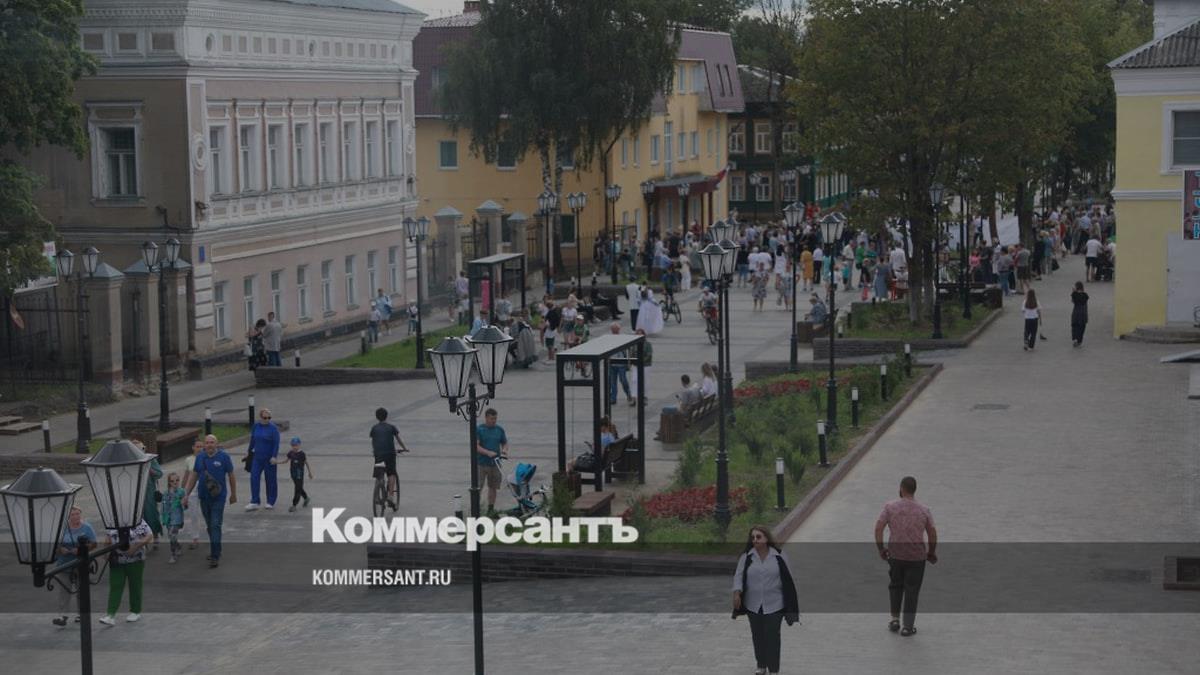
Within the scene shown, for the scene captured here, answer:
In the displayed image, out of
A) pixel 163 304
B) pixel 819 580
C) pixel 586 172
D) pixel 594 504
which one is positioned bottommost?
pixel 819 580

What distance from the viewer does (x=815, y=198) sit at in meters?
94.4

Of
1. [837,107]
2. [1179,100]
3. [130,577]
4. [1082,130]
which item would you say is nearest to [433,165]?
[1082,130]

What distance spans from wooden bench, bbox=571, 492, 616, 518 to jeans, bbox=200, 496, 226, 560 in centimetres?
409

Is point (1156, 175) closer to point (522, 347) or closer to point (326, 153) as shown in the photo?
point (522, 347)

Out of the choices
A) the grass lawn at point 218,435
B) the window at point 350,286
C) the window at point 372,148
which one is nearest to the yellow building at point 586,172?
the window at point 372,148

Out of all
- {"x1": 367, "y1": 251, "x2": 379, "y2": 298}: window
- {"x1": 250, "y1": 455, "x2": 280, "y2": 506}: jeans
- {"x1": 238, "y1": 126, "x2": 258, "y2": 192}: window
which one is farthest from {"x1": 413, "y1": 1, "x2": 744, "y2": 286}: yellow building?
{"x1": 250, "y1": 455, "x2": 280, "y2": 506}: jeans

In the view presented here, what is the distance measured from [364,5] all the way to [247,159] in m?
7.70

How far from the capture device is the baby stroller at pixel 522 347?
131ft

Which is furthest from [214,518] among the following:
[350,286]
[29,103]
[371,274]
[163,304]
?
[371,274]

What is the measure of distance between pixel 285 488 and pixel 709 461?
598 cm

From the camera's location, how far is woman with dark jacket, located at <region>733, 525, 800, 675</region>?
50.3 ft

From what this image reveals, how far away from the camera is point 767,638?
51.0ft

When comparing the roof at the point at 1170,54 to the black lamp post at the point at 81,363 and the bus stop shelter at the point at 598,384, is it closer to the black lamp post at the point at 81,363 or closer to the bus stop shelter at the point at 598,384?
the bus stop shelter at the point at 598,384

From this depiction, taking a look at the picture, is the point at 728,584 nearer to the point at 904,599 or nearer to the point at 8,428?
the point at 904,599
